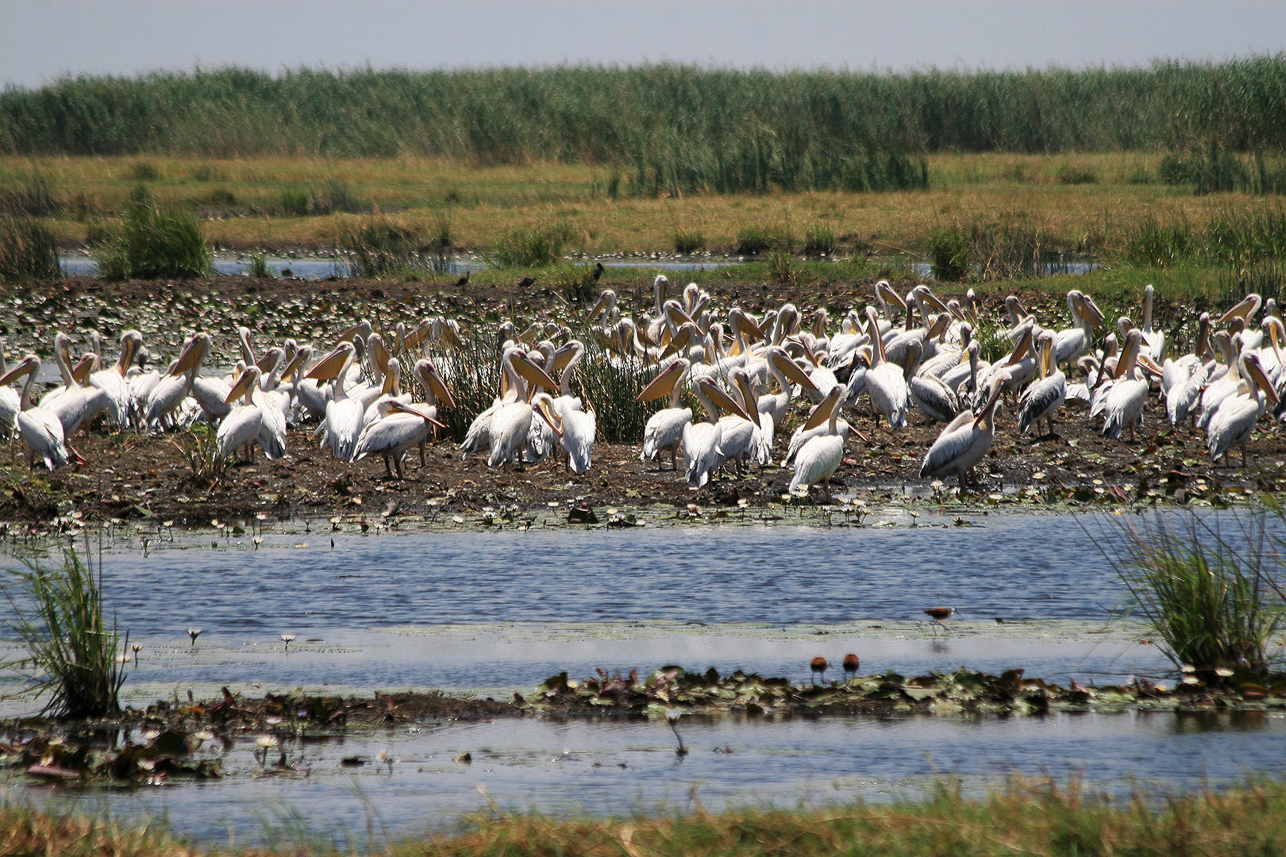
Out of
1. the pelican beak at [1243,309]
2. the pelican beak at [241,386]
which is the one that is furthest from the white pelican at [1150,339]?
the pelican beak at [241,386]

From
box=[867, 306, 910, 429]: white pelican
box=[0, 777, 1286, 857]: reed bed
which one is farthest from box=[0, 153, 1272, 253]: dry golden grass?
box=[0, 777, 1286, 857]: reed bed

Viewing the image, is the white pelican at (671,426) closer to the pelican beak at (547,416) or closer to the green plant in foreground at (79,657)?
the pelican beak at (547,416)

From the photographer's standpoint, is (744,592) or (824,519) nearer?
(744,592)

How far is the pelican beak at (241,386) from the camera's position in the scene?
11977 mm

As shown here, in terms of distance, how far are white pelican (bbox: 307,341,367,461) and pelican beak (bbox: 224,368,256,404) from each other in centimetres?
70

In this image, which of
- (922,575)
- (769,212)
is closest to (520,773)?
(922,575)

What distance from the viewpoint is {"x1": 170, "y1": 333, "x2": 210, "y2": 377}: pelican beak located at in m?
12.5

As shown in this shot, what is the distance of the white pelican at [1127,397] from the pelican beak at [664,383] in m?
3.94

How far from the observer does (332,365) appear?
12.9 m

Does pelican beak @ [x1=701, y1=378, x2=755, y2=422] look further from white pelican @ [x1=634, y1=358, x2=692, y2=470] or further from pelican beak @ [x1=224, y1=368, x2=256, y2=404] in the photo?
pelican beak @ [x1=224, y1=368, x2=256, y2=404]

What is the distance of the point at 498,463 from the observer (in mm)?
11391

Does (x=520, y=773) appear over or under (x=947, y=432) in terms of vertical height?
A: under

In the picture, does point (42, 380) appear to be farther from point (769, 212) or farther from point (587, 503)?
point (769, 212)

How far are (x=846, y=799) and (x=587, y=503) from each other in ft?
20.2
